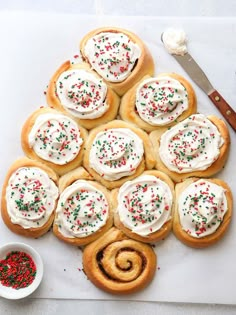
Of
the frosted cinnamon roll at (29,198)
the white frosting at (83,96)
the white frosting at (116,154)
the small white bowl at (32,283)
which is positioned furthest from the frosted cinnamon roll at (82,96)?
the small white bowl at (32,283)

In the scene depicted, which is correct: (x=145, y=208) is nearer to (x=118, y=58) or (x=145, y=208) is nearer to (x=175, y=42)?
(x=118, y=58)

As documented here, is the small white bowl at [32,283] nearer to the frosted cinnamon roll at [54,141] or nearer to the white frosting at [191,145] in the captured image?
the frosted cinnamon roll at [54,141]

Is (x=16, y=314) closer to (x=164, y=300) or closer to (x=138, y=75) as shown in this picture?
(x=164, y=300)

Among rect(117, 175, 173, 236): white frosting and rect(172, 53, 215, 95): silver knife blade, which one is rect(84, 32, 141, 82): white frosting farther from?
rect(117, 175, 173, 236): white frosting

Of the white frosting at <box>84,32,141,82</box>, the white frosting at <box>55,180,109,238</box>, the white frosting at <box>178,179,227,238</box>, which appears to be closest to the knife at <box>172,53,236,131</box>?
the white frosting at <box>84,32,141,82</box>

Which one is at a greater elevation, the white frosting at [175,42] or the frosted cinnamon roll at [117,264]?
the white frosting at [175,42]

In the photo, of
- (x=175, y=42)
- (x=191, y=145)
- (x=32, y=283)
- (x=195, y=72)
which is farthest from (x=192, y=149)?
(x=32, y=283)

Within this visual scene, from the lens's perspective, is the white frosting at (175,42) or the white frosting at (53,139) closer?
the white frosting at (53,139)
